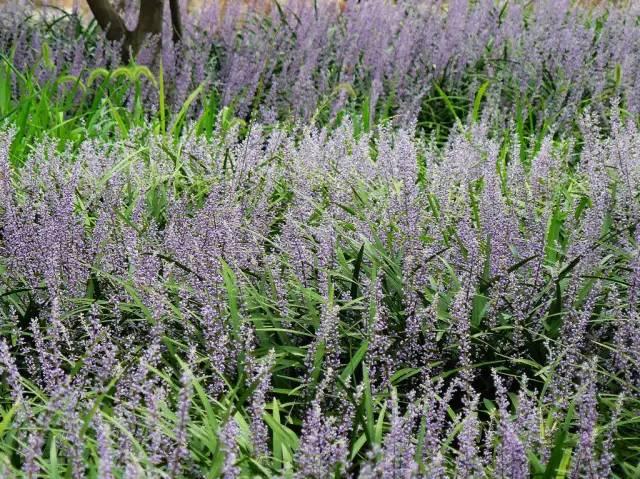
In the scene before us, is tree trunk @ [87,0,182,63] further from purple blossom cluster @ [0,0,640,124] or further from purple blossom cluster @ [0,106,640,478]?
purple blossom cluster @ [0,106,640,478]

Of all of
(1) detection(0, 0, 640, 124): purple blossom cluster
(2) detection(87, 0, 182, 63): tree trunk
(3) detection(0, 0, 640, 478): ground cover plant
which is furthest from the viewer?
(2) detection(87, 0, 182, 63): tree trunk

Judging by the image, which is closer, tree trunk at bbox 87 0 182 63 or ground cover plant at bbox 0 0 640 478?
ground cover plant at bbox 0 0 640 478

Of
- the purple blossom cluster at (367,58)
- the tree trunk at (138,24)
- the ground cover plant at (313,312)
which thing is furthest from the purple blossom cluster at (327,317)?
the tree trunk at (138,24)

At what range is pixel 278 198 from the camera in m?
4.97

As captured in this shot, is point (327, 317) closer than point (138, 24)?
Yes

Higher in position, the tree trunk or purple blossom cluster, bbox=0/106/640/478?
the tree trunk

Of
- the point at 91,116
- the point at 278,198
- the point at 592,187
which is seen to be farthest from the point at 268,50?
the point at 592,187

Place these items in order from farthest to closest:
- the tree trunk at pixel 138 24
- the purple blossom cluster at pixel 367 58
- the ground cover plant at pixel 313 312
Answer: the tree trunk at pixel 138 24 → the purple blossom cluster at pixel 367 58 → the ground cover plant at pixel 313 312

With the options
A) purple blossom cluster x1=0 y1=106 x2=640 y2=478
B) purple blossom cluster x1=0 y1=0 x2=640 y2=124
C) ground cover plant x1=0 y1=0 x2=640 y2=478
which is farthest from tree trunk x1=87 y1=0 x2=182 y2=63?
purple blossom cluster x1=0 y1=106 x2=640 y2=478

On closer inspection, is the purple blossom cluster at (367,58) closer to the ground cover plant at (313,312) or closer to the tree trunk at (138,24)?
the tree trunk at (138,24)

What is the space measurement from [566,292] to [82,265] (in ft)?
5.59

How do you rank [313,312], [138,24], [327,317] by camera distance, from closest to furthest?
1. [327,317]
2. [313,312]
3. [138,24]

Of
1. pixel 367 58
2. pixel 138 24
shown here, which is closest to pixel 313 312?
pixel 367 58

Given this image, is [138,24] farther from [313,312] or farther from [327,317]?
[327,317]
